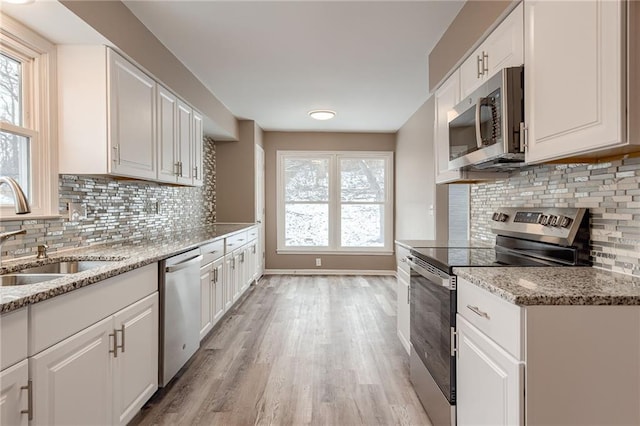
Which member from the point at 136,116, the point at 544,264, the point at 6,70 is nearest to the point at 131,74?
the point at 136,116

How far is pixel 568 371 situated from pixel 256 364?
6.86ft

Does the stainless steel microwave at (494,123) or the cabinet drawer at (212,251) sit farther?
the cabinet drawer at (212,251)

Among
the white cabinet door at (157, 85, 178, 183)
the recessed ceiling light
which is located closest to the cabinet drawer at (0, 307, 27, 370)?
the white cabinet door at (157, 85, 178, 183)

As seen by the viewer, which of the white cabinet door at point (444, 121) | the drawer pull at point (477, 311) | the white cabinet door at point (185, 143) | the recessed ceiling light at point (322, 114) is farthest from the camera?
the recessed ceiling light at point (322, 114)

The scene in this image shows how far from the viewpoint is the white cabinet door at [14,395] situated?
43.8 inches

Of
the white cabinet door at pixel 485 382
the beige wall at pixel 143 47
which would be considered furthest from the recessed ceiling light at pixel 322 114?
the white cabinet door at pixel 485 382

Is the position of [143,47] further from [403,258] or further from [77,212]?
[403,258]

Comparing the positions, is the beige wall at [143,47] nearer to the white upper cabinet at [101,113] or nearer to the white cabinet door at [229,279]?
the white upper cabinet at [101,113]

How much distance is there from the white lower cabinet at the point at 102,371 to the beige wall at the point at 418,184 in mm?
3101

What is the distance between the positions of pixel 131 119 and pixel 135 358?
1512 mm

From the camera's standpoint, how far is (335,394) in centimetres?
229

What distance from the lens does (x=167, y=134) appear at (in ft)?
9.75

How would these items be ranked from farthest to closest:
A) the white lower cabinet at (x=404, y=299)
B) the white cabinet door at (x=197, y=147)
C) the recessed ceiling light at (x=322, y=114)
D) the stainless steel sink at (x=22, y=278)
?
the recessed ceiling light at (x=322, y=114) < the white cabinet door at (x=197, y=147) < the white lower cabinet at (x=404, y=299) < the stainless steel sink at (x=22, y=278)

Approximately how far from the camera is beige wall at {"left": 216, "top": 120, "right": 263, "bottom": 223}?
17.1 ft
